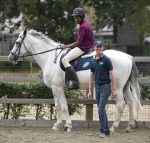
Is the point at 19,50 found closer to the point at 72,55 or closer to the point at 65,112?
the point at 72,55

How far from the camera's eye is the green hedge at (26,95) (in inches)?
458

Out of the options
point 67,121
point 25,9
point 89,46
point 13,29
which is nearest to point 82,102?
point 67,121

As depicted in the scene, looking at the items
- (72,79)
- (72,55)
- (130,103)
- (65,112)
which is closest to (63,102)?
(65,112)

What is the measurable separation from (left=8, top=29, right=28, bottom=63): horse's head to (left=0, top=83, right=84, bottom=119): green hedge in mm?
842

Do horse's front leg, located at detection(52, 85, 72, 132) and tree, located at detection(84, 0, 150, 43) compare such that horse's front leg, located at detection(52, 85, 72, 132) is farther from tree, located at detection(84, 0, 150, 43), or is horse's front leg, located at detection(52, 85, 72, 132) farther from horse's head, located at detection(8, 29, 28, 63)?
tree, located at detection(84, 0, 150, 43)

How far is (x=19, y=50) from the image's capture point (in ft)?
36.5

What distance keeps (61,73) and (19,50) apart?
1153 mm

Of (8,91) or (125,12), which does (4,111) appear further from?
(125,12)

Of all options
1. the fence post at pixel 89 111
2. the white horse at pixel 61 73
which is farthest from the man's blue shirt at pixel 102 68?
the fence post at pixel 89 111

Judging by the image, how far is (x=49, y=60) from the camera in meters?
10.9

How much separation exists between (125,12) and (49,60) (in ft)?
87.8

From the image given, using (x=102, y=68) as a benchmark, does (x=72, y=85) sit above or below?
below

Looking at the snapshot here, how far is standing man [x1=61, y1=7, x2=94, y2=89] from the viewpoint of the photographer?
10398 millimetres

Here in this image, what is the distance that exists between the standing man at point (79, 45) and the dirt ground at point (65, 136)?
103cm
